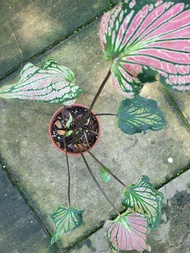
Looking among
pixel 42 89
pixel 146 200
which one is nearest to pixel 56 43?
pixel 42 89

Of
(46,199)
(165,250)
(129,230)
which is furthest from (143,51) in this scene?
(165,250)

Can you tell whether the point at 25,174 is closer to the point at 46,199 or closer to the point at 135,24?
the point at 46,199

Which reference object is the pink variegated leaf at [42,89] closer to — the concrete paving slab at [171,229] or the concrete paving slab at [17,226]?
the concrete paving slab at [17,226]

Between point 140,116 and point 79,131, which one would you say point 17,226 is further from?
point 140,116

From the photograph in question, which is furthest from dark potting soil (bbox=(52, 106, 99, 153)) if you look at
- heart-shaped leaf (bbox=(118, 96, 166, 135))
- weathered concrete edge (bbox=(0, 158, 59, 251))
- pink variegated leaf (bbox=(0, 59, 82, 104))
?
pink variegated leaf (bbox=(0, 59, 82, 104))

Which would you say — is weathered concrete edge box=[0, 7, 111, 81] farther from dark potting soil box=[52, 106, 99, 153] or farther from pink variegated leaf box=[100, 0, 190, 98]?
pink variegated leaf box=[100, 0, 190, 98]

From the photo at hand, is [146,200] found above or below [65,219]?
below
